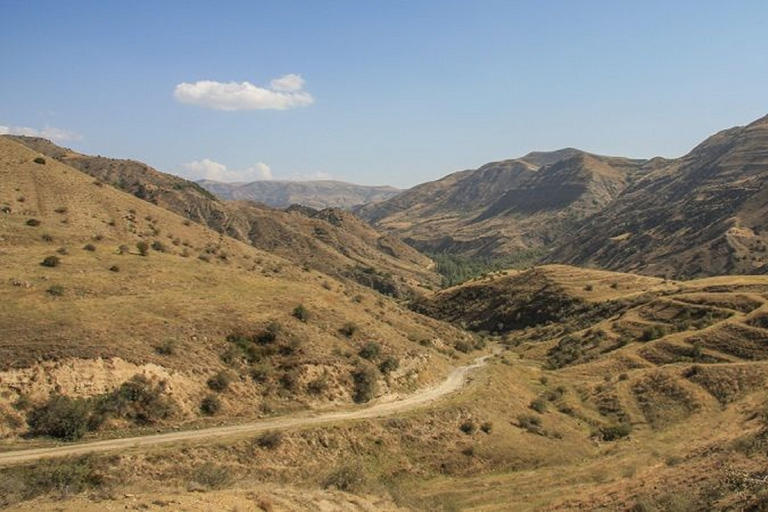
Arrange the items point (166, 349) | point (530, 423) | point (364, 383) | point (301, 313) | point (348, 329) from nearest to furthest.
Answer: point (166, 349) → point (364, 383) → point (530, 423) → point (301, 313) → point (348, 329)

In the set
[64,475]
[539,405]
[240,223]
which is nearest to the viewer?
[64,475]

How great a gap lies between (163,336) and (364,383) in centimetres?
1558

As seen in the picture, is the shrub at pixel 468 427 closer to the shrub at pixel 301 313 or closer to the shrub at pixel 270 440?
the shrub at pixel 270 440

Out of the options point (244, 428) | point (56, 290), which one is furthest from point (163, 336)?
point (244, 428)

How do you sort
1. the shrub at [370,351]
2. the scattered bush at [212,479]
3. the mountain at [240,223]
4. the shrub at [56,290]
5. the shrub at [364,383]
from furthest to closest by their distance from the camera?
1. the mountain at [240,223]
2. the shrub at [370,351]
3. the shrub at [364,383]
4. the shrub at [56,290]
5. the scattered bush at [212,479]

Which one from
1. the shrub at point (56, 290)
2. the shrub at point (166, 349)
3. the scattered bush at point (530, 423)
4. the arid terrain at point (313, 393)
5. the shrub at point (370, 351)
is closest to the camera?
the arid terrain at point (313, 393)

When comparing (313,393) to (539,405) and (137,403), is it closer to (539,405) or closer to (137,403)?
(137,403)

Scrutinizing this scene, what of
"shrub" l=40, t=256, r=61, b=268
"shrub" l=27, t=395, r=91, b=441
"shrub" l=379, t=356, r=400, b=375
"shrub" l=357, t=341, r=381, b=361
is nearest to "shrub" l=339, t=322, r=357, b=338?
"shrub" l=357, t=341, r=381, b=361

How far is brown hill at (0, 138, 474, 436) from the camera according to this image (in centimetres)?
3412

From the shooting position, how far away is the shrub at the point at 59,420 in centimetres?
3019

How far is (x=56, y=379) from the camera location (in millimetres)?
33156

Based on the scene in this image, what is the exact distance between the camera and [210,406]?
36.9m

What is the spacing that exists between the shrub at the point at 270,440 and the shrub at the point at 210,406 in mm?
5255

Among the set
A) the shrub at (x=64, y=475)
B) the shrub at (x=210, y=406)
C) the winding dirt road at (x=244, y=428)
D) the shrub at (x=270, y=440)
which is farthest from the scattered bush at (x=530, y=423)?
the shrub at (x=64, y=475)
